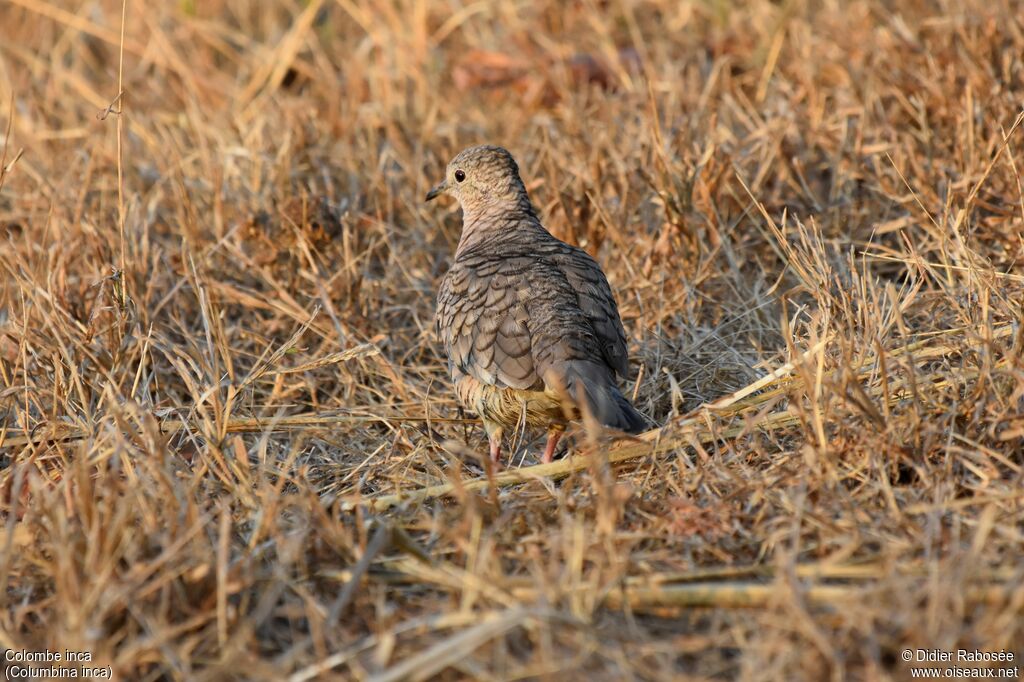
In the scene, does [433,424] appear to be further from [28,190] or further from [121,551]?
[28,190]

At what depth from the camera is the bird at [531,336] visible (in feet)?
12.5

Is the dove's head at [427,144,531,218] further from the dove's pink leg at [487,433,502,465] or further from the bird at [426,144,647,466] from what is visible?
the dove's pink leg at [487,433,502,465]

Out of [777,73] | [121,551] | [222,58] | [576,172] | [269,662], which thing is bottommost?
[269,662]

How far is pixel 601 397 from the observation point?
3623 millimetres

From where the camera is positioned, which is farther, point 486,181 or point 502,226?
point 486,181

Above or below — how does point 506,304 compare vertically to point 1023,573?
above

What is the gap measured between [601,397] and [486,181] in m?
1.58

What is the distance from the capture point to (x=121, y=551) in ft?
9.25

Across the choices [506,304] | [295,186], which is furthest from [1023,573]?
[295,186]

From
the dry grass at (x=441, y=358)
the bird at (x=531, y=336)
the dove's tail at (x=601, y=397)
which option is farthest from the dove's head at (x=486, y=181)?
the dove's tail at (x=601, y=397)

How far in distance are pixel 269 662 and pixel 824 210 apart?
362 cm

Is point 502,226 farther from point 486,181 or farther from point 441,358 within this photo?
point 441,358

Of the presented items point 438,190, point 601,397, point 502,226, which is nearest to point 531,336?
point 601,397

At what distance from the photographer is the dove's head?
483 cm
